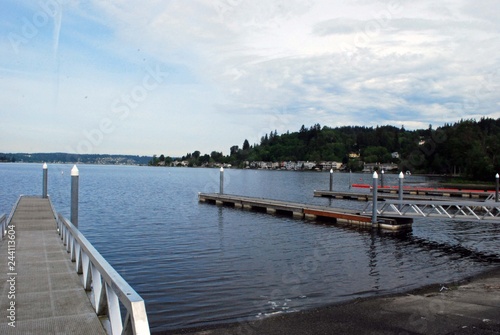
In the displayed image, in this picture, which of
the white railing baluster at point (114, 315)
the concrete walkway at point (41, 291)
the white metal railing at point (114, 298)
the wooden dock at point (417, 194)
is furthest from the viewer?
the wooden dock at point (417, 194)

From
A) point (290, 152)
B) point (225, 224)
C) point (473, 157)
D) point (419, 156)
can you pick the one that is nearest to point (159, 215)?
point (225, 224)

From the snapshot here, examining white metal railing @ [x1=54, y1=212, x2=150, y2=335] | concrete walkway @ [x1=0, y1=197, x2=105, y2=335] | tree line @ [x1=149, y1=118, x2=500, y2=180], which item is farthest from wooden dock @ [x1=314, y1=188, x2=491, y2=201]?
white metal railing @ [x1=54, y1=212, x2=150, y2=335]

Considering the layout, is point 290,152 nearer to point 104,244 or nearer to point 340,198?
point 340,198

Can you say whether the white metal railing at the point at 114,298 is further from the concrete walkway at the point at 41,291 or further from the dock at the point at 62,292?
the concrete walkway at the point at 41,291

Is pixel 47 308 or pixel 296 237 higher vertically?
pixel 47 308

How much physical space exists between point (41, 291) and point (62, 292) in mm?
392

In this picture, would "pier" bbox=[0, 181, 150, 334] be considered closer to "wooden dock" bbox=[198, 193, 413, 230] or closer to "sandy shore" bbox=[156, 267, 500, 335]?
"sandy shore" bbox=[156, 267, 500, 335]

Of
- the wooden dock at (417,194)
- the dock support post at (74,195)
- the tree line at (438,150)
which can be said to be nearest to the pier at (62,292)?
the dock support post at (74,195)

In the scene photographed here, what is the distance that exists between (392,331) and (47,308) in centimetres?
603

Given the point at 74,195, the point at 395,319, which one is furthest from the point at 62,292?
the point at 395,319

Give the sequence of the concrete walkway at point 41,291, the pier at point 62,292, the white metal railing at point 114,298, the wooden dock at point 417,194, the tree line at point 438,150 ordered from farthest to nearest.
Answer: the tree line at point 438,150, the wooden dock at point 417,194, the concrete walkway at point 41,291, the pier at point 62,292, the white metal railing at point 114,298

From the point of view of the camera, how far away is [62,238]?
12.3m

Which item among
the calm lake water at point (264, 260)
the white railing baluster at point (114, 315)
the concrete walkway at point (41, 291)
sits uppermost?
the white railing baluster at point (114, 315)

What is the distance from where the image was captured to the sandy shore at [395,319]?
802 cm
